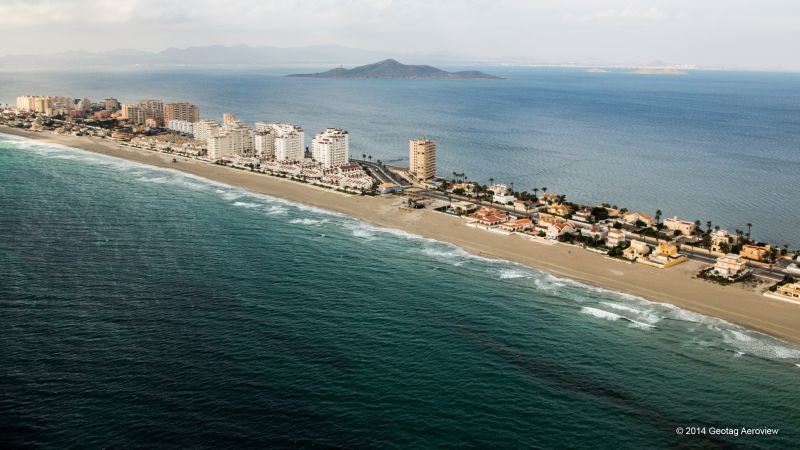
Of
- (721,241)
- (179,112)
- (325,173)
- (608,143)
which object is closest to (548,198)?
(721,241)

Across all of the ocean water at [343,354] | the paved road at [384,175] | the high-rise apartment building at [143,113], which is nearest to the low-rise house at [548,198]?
the paved road at [384,175]

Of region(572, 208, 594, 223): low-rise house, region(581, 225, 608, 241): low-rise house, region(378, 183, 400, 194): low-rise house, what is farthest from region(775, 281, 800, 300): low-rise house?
region(378, 183, 400, 194): low-rise house

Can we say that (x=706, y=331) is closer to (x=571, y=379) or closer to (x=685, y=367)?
(x=685, y=367)

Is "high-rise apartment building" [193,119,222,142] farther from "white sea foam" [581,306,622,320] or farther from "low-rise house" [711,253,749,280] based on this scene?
"low-rise house" [711,253,749,280]

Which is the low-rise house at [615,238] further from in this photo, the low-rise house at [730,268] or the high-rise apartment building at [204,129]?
the high-rise apartment building at [204,129]

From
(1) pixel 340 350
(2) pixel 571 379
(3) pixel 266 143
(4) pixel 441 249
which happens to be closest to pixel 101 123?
(3) pixel 266 143
